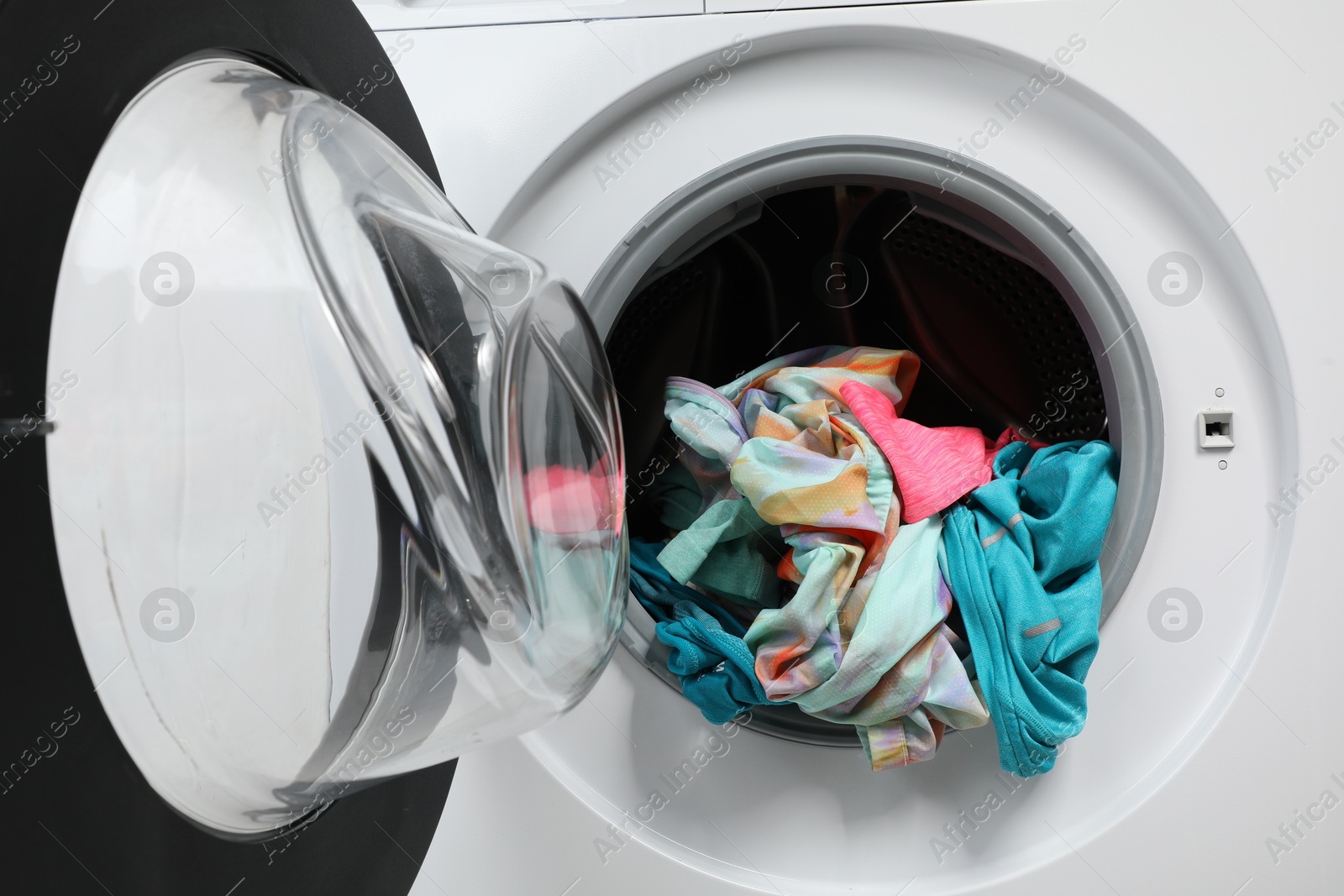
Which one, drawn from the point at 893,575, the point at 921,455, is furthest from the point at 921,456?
the point at 893,575

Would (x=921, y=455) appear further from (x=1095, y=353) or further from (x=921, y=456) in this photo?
(x=1095, y=353)

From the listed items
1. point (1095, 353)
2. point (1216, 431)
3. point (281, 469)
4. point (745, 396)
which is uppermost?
point (281, 469)

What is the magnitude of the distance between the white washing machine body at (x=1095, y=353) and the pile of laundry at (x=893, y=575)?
0.06 metres

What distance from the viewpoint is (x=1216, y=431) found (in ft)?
2.31

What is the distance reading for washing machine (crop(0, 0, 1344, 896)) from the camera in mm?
392

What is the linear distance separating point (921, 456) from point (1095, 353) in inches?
6.6

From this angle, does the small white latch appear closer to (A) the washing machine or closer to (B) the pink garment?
(A) the washing machine

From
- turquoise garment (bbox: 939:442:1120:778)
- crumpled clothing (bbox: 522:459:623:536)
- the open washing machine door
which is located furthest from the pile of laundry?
the open washing machine door

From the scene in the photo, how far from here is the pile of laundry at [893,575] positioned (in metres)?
0.66

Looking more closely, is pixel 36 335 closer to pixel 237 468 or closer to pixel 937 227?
pixel 237 468

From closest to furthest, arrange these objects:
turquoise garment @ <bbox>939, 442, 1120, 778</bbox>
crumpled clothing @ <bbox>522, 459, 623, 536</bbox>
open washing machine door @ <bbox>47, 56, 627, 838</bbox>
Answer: open washing machine door @ <bbox>47, 56, 627, 838</bbox>, crumpled clothing @ <bbox>522, 459, 623, 536</bbox>, turquoise garment @ <bbox>939, 442, 1120, 778</bbox>

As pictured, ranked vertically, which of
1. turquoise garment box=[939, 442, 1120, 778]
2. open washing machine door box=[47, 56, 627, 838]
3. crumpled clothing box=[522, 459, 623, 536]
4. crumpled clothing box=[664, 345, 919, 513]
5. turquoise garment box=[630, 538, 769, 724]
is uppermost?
open washing machine door box=[47, 56, 627, 838]

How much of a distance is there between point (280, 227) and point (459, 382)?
0.12 metres

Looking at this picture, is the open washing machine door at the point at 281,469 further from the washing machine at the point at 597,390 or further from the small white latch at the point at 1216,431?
the small white latch at the point at 1216,431
